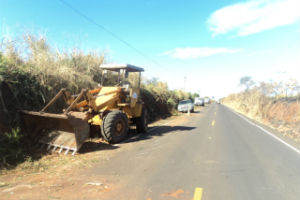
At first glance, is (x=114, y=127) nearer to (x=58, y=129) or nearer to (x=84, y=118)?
(x=84, y=118)

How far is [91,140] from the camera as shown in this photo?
21.1 feet

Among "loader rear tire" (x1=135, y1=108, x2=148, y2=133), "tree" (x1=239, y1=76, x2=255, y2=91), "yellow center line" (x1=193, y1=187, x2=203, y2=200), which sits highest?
"tree" (x1=239, y1=76, x2=255, y2=91)

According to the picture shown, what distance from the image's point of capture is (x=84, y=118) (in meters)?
5.53

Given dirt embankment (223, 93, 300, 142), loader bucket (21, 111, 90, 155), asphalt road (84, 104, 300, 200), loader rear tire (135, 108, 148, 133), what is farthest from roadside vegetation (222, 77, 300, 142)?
loader bucket (21, 111, 90, 155)

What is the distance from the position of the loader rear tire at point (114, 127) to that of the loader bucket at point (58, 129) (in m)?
0.66

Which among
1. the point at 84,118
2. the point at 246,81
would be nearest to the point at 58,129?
the point at 84,118

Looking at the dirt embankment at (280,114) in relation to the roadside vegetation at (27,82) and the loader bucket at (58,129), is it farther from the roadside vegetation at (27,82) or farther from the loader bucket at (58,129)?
the roadside vegetation at (27,82)

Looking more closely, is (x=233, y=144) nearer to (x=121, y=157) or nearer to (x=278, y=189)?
(x=278, y=189)

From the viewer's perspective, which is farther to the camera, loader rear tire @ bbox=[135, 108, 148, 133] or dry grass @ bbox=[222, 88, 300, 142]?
dry grass @ bbox=[222, 88, 300, 142]

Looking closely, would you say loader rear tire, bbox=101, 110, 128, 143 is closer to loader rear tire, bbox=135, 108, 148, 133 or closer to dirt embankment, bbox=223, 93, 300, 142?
loader rear tire, bbox=135, 108, 148, 133

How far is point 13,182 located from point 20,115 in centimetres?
277

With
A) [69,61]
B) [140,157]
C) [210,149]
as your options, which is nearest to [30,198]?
[140,157]

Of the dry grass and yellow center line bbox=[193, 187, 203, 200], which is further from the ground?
the dry grass

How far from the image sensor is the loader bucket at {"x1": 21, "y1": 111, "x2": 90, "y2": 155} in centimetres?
494
